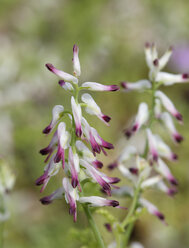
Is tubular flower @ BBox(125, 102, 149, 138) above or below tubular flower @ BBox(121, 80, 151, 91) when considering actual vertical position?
below

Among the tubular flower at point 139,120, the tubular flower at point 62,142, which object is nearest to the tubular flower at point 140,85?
the tubular flower at point 139,120

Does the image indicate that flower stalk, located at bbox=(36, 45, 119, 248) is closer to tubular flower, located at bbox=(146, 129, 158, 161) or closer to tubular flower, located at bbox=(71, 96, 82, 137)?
tubular flower, located at bbox=(71, 96, 82, 137)

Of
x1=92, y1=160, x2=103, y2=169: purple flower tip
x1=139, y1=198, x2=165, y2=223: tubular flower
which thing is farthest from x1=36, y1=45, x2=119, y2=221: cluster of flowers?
x1=139, y1=198, x2=165, y2=223: tubular flower

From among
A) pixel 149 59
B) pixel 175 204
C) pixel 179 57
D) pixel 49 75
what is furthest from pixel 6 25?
pixel 149 59

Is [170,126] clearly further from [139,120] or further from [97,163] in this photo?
Result: [97,163]

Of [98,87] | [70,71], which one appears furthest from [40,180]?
[70,71]

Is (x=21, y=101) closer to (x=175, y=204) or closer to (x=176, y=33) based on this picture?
(x=175, y=204)
